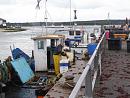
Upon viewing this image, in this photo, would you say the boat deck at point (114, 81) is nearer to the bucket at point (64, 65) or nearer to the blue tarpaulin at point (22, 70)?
the bucket at point (64, 65)

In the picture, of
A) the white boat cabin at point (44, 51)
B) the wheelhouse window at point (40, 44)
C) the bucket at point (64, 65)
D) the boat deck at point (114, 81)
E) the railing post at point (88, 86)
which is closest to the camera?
the railing post at point (88, 86)

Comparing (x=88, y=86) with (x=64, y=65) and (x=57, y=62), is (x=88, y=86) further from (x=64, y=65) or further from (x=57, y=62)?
(x=57, y=62)

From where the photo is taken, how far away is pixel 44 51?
74.9 ft

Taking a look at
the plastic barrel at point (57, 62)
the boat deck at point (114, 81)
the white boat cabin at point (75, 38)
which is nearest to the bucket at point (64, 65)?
the plastic barrel at point (57, 62)

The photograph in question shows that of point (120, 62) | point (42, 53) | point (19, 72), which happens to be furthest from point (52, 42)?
point (120, 62)

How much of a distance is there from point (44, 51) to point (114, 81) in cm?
1218

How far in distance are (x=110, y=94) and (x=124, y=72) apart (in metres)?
3.80

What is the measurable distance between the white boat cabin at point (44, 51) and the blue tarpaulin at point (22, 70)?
30.4 inches

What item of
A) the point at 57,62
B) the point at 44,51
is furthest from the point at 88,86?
the point at 44,51

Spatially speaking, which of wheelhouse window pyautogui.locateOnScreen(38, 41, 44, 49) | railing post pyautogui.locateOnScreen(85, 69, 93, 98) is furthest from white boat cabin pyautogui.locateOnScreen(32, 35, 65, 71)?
railing post pyautogui.locateOnScreen(85, 69, 93, 98)

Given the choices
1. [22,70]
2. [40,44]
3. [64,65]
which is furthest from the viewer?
[40,44]

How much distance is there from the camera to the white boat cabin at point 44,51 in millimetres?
22541

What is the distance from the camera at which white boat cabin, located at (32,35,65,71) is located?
22541 mm

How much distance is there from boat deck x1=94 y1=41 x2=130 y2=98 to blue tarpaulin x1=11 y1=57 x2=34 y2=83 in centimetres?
706
